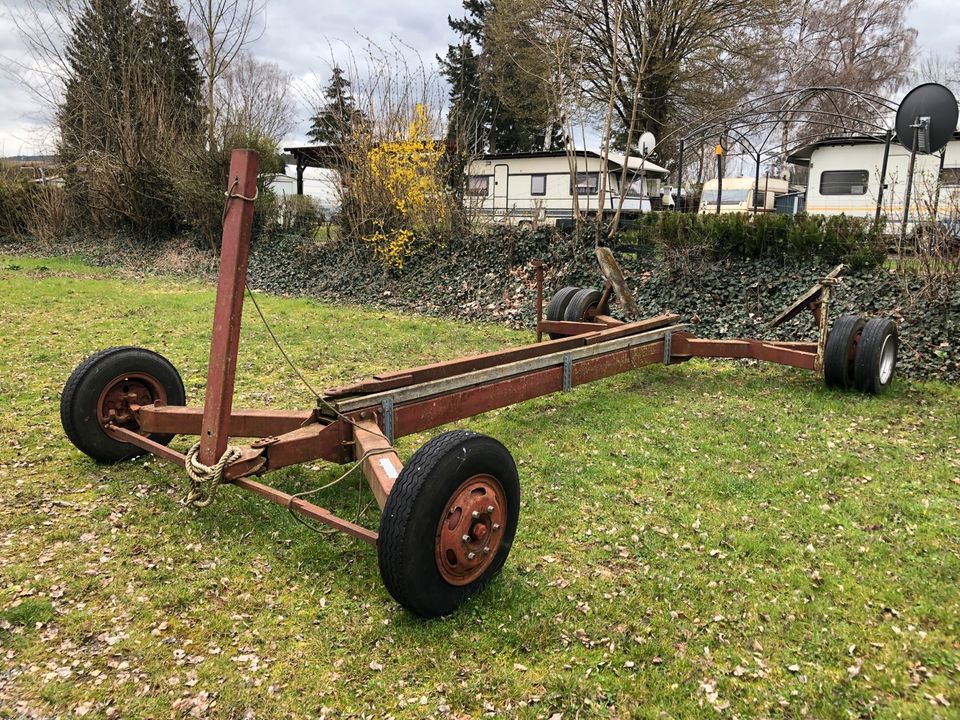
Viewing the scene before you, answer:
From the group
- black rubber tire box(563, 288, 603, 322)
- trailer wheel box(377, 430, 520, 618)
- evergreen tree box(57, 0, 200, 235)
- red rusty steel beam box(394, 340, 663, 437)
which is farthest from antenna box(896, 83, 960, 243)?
evergreen tree box(57, 0, 200, 235)

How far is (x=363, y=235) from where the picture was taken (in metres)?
14.6

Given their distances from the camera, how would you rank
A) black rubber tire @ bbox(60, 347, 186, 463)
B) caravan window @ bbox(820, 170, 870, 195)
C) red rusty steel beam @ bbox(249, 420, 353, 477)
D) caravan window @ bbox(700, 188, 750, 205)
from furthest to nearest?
caravan window @ bbox(700, 188, 750, 205)
caravan window @ bbox(820, 170, 870, 195)
black rubber tire @ bbox(60, 347, 186, 463)
red rusty steel beam @ bbox(249, 420, 353, 477)

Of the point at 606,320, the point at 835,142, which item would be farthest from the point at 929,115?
the point at 835,142

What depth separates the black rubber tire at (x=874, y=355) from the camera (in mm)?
6414

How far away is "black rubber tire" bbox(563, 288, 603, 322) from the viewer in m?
8.16

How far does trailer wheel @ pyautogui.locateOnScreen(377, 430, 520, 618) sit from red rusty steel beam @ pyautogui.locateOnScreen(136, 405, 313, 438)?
1.33 metres

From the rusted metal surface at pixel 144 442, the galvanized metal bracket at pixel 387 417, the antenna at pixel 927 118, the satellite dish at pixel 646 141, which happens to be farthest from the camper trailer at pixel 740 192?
the rusted metal surface at pixel 144 442

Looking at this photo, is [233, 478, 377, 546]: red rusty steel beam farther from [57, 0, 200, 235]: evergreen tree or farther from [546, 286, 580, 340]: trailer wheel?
[57, 0, 200, 235]: evergreen tree

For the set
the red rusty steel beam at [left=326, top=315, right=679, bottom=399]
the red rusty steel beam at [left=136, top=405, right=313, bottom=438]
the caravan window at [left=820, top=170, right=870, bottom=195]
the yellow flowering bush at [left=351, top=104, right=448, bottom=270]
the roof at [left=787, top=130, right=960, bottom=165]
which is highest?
the roof at [left=787, top=130, right=960, bottom=165]

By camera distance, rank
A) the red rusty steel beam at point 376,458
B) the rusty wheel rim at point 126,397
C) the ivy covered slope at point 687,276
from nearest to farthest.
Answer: the red rusty steel beam at point 376,458 < the rusty wheel rim at point 126,397 < the ivy covered slope at point 687,276

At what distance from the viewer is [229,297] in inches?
131

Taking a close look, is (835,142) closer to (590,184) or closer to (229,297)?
(590,184)

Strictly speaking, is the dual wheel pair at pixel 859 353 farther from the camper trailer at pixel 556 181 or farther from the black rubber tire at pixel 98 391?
the camper trailer at pixel 556 181

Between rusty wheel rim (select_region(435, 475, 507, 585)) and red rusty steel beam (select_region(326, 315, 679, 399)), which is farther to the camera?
red rusty steel beam (select_region(326, 315, 679, 399))
